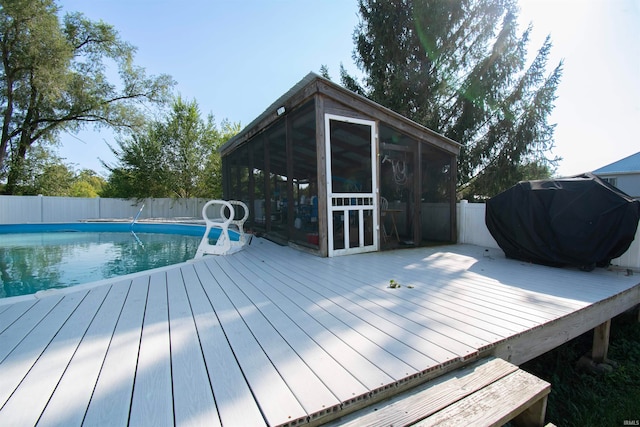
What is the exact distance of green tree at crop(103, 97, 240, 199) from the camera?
48.6ft

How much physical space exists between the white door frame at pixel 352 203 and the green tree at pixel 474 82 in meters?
5.98

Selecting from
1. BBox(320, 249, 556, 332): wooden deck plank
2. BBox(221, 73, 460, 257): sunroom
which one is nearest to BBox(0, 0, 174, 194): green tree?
BBox(221, 73, 460, 257): sunroom

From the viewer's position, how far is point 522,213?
3.79 meters

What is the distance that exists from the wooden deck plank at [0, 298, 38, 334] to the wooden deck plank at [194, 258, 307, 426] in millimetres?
1308

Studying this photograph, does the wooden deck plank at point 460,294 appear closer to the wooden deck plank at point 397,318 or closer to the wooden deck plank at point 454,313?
the wooden deck plank at point 454,313

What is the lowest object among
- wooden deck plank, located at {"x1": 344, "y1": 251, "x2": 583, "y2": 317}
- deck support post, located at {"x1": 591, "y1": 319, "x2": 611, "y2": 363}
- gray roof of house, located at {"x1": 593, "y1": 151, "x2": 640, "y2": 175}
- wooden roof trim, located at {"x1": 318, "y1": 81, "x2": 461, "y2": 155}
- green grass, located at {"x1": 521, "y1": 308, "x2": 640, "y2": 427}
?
green grass, located at {"x1": 521, "y1": 308, "x2": 640, "y2": 427}

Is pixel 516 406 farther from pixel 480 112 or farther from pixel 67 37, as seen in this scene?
pixel 67 37

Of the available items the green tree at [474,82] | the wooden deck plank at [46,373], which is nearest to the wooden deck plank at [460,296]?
the wooden deck plank at [46,373]

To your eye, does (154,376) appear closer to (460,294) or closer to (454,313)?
(454,313)

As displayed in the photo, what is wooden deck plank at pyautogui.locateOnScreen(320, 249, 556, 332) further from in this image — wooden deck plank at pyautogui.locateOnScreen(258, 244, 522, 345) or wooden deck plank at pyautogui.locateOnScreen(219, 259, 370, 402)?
wooden deck plank at pyautogui.locateOnScreen(219, 259, 370, 402)

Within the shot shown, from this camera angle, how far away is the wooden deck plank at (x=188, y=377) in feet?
3.42

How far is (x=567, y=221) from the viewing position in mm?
3359

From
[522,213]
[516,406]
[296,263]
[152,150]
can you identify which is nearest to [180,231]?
[152,150]

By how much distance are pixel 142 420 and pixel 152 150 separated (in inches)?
644
